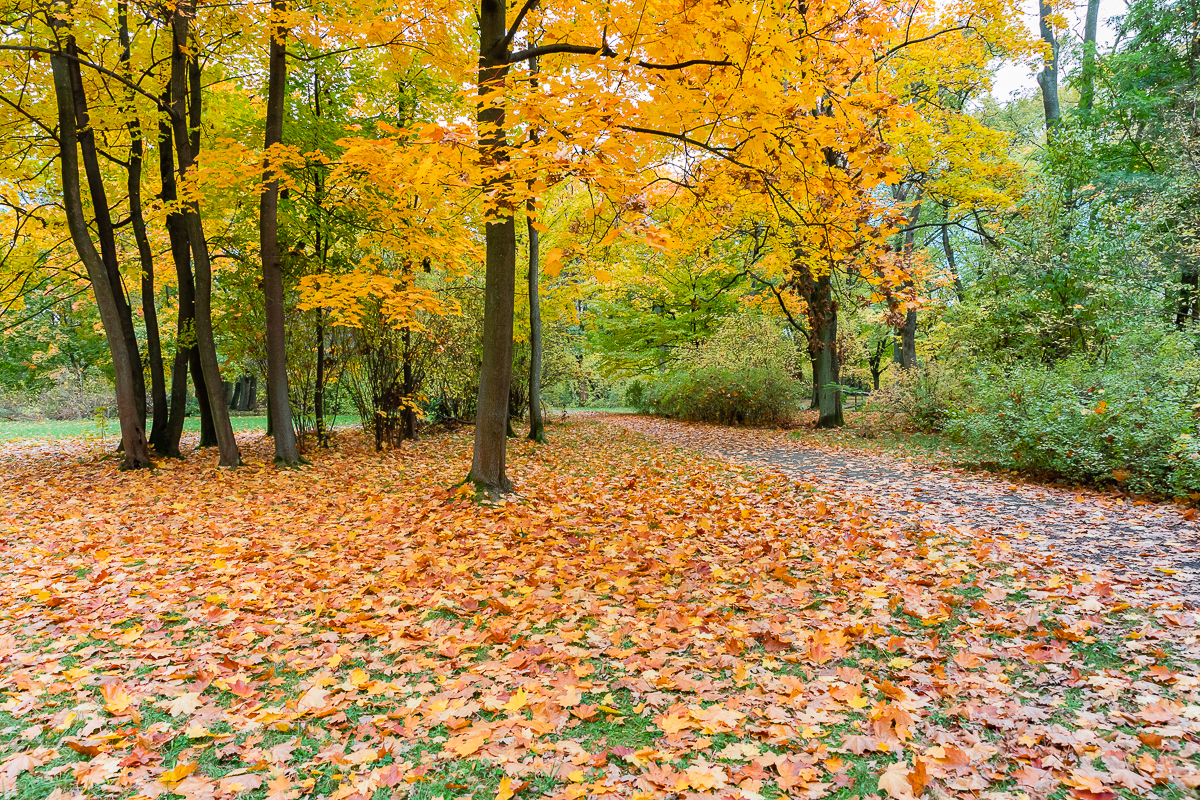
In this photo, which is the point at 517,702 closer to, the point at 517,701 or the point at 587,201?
the point at 517,701

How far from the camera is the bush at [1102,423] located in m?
5.90

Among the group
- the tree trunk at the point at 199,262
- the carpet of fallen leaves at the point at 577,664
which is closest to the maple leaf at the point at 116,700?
the carpet of fallen leaves at the point at 577,664

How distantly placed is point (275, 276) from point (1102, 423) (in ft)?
36.7

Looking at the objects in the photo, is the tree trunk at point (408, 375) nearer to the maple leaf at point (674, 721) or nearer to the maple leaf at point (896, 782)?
the maple leaf at point (674, 721)

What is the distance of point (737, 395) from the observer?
16.0 metres

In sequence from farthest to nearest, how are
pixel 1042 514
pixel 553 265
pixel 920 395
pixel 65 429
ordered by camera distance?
1. pixel 65 429
2. pixel 920 395
3. pixel 1042 514
4. pixel 553 265

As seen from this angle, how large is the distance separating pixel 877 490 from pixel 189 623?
6.83 m

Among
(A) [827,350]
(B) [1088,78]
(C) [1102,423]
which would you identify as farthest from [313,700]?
(B) [1088,78]

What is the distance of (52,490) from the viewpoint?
7.70 m

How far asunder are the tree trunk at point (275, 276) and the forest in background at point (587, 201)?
0.05 meters

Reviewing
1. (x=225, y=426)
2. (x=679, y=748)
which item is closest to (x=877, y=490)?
(x=679, y=748)

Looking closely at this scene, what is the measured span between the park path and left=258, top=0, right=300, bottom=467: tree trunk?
7784 millimetres

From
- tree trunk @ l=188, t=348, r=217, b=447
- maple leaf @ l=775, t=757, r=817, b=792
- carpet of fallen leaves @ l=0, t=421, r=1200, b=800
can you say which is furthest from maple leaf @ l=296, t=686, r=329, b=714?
tree trunk @ l=188, t=348, r=217, b=447

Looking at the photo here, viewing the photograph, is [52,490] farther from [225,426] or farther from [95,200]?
[95,200]
